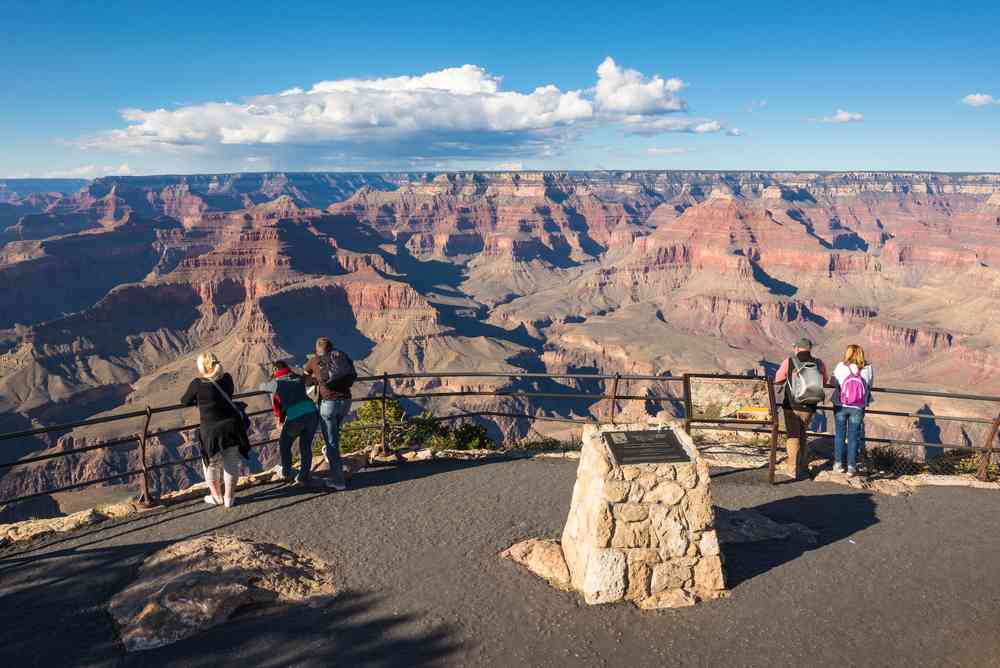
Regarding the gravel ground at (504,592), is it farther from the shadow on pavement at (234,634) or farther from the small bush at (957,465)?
the small bush at (957,465)

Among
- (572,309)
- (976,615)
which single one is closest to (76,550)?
(976,615)

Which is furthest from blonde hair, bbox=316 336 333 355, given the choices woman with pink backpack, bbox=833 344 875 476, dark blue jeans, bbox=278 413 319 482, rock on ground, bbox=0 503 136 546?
woman with pink backpack, bbox=833 344 875 476

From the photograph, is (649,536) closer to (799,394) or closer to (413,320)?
(799,394)

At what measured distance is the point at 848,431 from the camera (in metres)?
10.4

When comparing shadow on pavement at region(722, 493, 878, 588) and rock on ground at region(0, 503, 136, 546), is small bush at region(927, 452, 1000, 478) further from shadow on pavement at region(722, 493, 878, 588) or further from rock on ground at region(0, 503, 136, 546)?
rock on ground at region(0, 503, 136, 546)

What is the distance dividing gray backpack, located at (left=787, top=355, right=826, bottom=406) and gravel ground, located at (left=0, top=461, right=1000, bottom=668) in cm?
158

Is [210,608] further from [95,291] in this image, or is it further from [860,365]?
[95,291]

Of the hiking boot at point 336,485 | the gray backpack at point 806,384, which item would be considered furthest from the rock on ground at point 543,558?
the gray backpack at point 806,384

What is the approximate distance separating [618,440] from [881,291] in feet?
636

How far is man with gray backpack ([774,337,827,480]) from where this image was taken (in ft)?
31.8

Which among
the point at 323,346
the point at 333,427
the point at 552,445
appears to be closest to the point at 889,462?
the point at 552,445

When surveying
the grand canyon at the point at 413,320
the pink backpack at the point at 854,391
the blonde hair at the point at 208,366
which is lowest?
the grand canyon at the point at 413,320

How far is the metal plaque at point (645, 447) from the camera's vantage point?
685 centimetres

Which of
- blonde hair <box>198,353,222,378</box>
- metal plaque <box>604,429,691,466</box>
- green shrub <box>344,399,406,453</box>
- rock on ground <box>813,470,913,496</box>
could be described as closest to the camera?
metal plaque <box>604,429,691,466</box>
